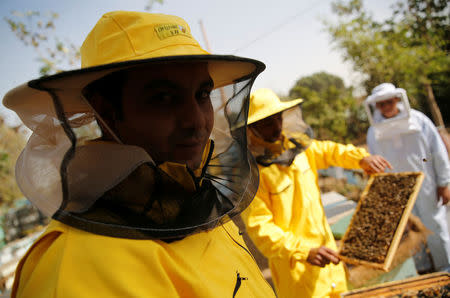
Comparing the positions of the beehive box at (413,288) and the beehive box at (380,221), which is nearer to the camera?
the beehive box at (413,288)

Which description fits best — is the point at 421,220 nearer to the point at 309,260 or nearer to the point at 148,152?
the point at 309,260

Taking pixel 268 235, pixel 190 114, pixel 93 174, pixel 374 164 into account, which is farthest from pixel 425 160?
pixel 93 174

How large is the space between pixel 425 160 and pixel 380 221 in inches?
63.9

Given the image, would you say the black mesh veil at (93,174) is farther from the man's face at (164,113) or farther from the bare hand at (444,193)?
the bare hand at (444,193)

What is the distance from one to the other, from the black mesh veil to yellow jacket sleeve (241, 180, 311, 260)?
127 centimetres

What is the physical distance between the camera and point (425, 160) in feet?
11.9

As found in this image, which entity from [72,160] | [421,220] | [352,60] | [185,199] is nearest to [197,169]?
[185,199]

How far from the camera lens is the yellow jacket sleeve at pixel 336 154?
110 inches

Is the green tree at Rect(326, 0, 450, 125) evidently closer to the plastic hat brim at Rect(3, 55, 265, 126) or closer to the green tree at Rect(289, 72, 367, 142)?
the green tree at Rect(289, 72, 367, 142)

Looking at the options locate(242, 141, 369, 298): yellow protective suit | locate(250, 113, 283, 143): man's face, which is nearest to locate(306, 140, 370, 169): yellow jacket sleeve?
locate(242, 141, 369, 298): yellow protective suit

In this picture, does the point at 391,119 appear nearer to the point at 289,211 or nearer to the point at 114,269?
the point at 289,211

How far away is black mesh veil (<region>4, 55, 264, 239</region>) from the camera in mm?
736

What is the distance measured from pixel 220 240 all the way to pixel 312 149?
2.10 metres

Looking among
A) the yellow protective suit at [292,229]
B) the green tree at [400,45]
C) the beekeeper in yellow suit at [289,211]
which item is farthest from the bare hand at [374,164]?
the green tree at [400,45]
